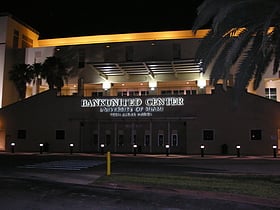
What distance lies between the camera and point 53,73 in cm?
3966

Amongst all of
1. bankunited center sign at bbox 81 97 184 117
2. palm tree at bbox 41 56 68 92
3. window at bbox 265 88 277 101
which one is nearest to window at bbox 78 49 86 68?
palm tree at bbox 41 56 68 92

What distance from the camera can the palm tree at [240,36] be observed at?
36.3ft

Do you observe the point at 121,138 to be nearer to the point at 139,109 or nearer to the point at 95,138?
the point at 95,138

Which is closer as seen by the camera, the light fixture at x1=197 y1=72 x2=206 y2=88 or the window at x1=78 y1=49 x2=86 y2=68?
the light fixture at x1=197 y1=72 x2=206 y2=88

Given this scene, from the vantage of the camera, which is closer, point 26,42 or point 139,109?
point 139,109

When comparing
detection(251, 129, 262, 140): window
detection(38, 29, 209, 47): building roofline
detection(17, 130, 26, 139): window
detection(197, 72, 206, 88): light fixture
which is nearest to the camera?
detection(251, 129, 262, 140): window

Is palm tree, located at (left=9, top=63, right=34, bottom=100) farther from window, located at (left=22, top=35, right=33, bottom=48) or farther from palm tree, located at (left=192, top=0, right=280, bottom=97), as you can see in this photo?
palm tree, located at (left=192, top=0, right=280, bottom=97)

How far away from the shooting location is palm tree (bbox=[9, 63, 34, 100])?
4081 centimetres

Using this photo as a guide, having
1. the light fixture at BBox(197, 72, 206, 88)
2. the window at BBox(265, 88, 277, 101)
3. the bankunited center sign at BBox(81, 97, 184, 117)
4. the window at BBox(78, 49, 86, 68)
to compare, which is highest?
the window at BBox(78, 49, 86, 68)

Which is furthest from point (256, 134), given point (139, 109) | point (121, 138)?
point (121, 138)

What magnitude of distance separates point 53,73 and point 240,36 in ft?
102

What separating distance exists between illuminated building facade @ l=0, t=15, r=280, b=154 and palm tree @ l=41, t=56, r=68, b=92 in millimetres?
2308

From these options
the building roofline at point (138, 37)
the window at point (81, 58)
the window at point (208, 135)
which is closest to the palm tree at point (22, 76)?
the window at point (81, 58)

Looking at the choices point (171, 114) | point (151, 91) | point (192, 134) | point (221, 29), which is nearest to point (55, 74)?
point (151, 91)
